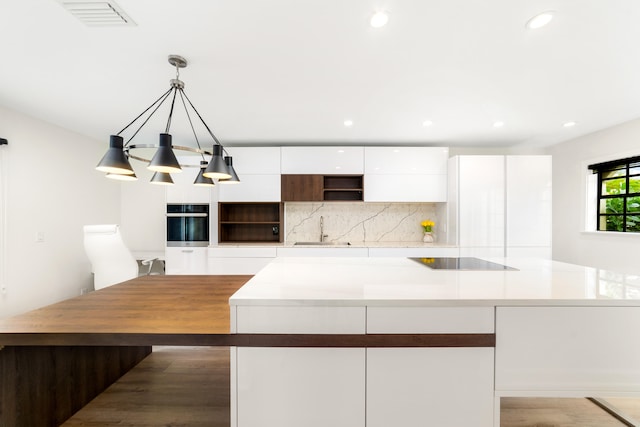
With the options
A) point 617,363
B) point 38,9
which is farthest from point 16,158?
point 617,363

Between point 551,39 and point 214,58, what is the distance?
2285 mm

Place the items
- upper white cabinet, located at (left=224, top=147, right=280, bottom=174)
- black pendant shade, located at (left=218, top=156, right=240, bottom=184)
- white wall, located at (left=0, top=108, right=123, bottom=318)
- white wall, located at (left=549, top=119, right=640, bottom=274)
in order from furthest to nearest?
upper white cabinet, located at (left=224, top=147, right=280, bottom=174) < white wall, located at (left=549, top=119, right=640, bottom=274) < white wall, located at (left=0, top=108, right=123, bottom=318) < black pendant shade, located at (left=218, top=156, right=240, bottom=184)

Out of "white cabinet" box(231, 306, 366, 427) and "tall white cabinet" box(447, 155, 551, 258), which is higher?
"tall white cabinet" box(447, 155, 551, 258)

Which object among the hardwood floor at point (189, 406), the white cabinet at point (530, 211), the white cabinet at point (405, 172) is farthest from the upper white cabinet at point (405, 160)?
the hardwood floor at point (189, 406)

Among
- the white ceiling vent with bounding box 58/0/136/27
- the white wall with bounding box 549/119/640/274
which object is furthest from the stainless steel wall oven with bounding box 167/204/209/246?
the white wall with bounding box 549/119/640/274

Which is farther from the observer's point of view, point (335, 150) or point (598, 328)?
point (335, 150)

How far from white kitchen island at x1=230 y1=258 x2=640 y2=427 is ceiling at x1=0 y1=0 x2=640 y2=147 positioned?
156 centimetres

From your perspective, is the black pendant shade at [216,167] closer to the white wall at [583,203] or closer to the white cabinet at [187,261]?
the white cabinet at [187,261]

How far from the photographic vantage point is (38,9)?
1.58m

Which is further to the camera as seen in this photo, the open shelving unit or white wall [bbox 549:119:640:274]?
the open shelving unit

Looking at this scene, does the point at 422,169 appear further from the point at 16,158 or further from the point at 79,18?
the point at 16,158

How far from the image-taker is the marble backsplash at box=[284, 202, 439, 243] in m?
4.57

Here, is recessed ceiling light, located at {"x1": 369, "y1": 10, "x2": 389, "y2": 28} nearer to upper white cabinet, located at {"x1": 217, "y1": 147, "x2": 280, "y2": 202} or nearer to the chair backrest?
upper white cabinet, located at {"x1": 217, "y1": 147, "x2": 280, "y2": 202}

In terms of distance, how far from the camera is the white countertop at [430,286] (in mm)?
1226
